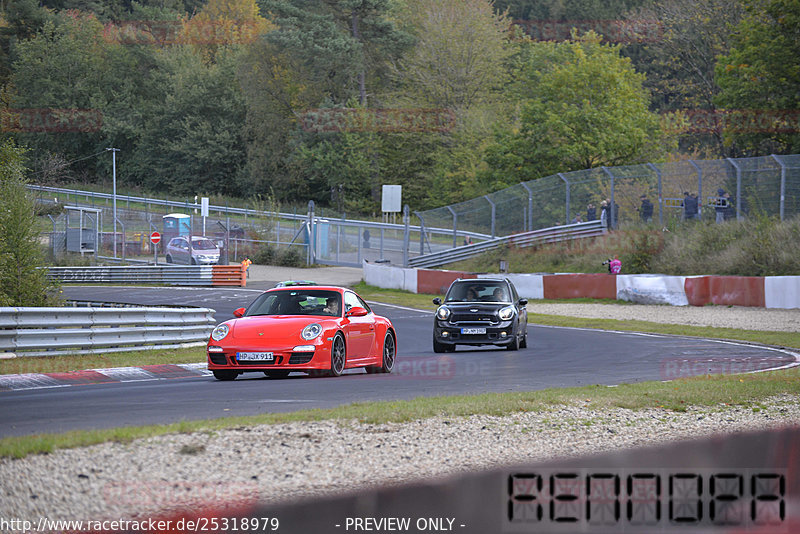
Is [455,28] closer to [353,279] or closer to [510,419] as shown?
[353,279]

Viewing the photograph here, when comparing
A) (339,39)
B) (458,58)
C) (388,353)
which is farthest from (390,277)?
(339,39)

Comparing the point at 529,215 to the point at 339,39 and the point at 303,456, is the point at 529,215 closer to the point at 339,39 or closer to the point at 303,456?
the point at 303,456

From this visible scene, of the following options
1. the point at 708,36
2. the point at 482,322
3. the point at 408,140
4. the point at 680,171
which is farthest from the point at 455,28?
the point at 482,322

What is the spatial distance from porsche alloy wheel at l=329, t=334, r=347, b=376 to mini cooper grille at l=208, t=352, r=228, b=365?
151 cm

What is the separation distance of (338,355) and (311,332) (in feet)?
2.28

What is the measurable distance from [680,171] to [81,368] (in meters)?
27.2

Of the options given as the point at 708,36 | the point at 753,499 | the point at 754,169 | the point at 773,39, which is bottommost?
the point at 753,499

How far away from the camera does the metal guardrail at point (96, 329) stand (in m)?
16.1

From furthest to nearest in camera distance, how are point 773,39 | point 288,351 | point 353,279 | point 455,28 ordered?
point 455,28 < point 353,279 < point 773,39 < point 288,351

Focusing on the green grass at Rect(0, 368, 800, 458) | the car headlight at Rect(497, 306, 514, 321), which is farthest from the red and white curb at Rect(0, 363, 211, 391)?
the car headlight at Rect(497, 306, 514, 321)

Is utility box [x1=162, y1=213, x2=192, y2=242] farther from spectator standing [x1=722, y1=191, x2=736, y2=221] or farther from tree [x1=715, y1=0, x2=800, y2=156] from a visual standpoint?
spectator standing [x1=722, y1=191, x2=736, y2=221]

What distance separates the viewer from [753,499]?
21.9ft

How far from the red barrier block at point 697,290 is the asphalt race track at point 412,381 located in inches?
310

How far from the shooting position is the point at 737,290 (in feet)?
97.8
